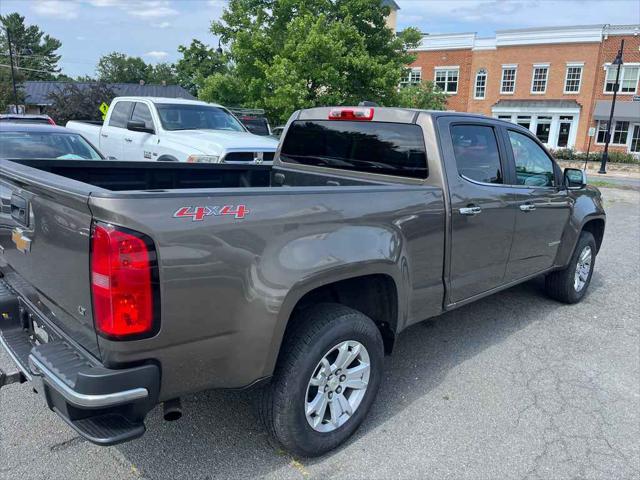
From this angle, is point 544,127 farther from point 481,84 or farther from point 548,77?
point 481,84

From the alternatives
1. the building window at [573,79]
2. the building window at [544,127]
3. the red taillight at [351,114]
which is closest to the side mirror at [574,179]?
the red taillight at [351,114]

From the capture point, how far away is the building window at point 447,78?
4216 centimetres

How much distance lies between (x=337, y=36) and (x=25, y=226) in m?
17.0

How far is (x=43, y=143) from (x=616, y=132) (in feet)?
130

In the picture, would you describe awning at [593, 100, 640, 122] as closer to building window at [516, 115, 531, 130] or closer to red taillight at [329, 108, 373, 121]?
building window at [516, 115, 531, 130]

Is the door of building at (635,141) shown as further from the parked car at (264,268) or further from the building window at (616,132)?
the parked car at (264,268)

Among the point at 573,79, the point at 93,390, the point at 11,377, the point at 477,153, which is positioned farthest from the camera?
the point at 573,79

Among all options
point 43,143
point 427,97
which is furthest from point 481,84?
point 43,143

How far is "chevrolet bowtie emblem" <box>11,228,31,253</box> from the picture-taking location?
2.66m

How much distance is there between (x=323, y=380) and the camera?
2877 mm

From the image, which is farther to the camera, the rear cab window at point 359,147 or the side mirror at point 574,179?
the side mirror at point 574,179

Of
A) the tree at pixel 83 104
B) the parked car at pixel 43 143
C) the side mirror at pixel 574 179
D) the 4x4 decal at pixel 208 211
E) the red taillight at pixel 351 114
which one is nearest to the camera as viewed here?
the 4x4 decal at pixel 208 211

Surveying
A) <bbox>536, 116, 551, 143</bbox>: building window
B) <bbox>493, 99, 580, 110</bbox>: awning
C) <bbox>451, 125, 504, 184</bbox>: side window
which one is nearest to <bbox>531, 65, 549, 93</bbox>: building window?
<bbox>493, 99, 580, 110</bbox>: awning

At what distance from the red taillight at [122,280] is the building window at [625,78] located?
41733 millimetres
